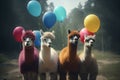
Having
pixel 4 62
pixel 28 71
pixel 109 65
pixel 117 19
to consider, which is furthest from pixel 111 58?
pixel 28 71

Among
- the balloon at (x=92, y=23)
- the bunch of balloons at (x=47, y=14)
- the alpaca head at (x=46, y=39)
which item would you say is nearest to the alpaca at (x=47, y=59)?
the alpaca head at (x=46, y=39)

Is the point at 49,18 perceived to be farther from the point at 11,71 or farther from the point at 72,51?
the point at 11,71

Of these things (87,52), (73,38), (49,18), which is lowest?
(87,52)

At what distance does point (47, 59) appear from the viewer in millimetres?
4145

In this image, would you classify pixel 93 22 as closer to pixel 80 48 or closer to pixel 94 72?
pixel 94 72

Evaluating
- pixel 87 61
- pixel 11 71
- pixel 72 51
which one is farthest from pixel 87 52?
pixel 11 71

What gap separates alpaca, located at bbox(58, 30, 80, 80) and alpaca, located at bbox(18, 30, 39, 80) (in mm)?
396

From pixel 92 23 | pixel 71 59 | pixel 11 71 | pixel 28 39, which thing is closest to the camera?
pixel 28 39

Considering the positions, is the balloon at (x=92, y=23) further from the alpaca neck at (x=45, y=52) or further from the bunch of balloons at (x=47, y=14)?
the alpaca neck at (x=45, y=52)

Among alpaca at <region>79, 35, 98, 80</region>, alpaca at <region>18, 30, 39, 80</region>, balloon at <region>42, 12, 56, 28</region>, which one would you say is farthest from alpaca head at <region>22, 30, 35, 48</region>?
balloon at <region>42, 12, 56, 28</region>

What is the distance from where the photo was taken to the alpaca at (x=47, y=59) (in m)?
4.11

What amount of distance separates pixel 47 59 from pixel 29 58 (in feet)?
0.89

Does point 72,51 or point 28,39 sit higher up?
point 28,39

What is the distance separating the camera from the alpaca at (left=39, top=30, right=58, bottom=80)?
4105 millimetres
